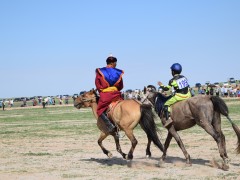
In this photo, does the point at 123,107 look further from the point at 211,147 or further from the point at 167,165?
the point at 211,147

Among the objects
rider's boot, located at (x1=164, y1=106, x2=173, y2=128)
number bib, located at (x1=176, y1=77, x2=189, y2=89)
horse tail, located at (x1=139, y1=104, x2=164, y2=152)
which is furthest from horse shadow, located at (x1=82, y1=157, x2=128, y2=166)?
number bib, located at (x1=176, y1=77, x2=189, y2=89)

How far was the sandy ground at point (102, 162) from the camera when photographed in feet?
Result: 33.7

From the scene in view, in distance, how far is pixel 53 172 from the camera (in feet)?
35.7

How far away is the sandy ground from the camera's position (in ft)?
33.7

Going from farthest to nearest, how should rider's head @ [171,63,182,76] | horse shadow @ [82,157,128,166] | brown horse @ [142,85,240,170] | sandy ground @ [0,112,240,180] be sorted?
horse shadow @ [82,157,128,166] < rider's head @ [171,63,182,76] < brown horse @ [142,85,240,170] < sandy ground @ [0,112,240,180]

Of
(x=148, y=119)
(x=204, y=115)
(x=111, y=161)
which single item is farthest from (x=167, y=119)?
(x=111, y=161)

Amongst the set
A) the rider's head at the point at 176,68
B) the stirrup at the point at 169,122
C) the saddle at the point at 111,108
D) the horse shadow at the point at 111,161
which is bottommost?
the horse shadow at the point at 111,161

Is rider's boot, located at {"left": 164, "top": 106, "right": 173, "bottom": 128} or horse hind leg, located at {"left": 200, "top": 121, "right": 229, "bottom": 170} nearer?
horse hind leg, located at {"left": 200, "top": 121, "right": 229, "bottom": 170}

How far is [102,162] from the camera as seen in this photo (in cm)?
1261

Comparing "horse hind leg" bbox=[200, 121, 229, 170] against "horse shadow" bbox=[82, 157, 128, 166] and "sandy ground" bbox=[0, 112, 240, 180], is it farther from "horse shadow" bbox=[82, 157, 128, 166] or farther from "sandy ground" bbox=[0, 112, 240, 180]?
"horse shadow" bbox=[82, 157, 128, 166]

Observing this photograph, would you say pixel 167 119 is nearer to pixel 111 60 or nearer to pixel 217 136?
pixel 217 136

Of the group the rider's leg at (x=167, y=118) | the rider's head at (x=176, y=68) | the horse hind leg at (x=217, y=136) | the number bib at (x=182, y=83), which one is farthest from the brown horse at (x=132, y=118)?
the horse hind leg at (x=217, y=136)

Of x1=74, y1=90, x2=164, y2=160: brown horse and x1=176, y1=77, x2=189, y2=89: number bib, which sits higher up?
x1=176, y1=77, x2=189, y2=89: number bib

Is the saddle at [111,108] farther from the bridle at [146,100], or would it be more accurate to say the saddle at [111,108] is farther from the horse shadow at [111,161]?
the horse shadow at [111,161]
